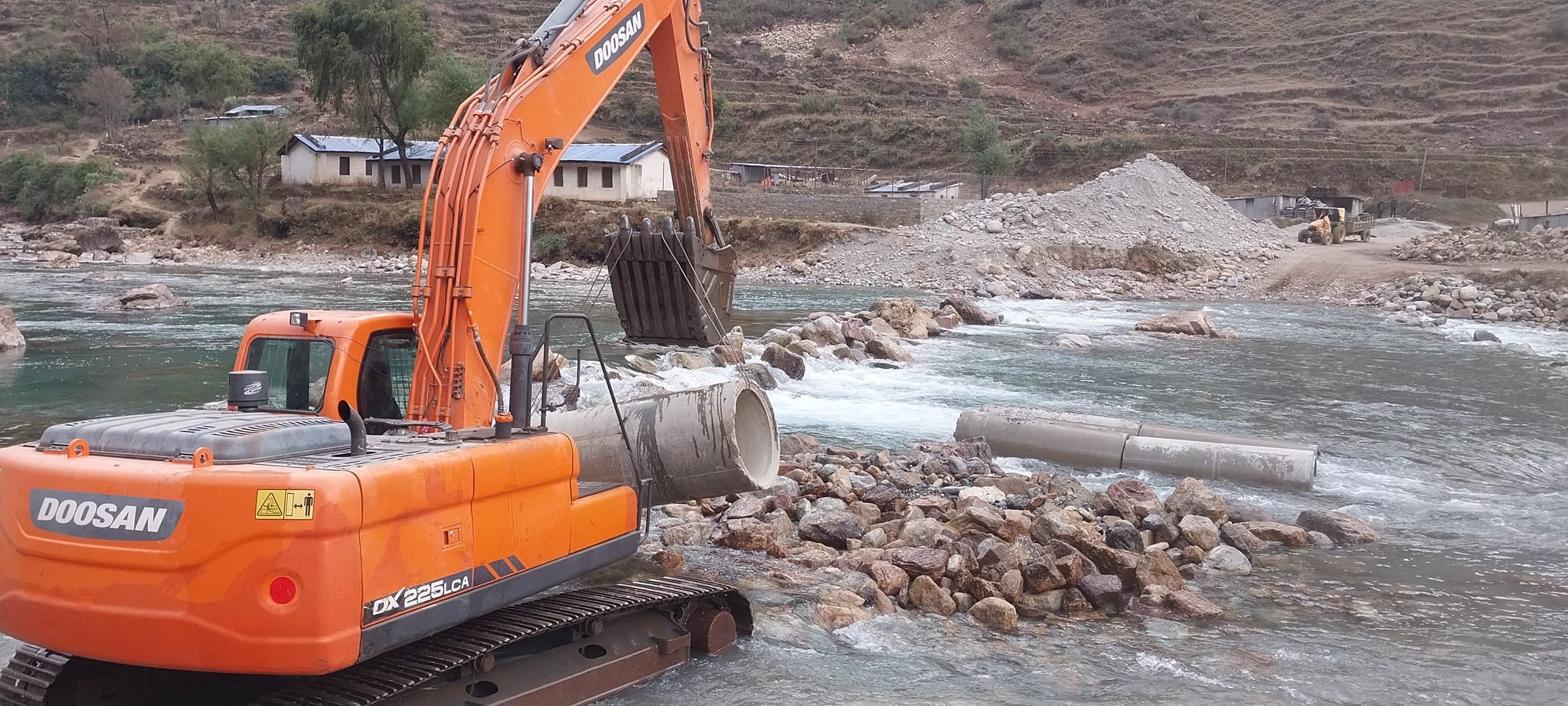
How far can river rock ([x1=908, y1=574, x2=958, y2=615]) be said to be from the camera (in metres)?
8.45

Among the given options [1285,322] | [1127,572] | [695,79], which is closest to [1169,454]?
[1127,572]

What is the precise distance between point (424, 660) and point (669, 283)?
639 cm

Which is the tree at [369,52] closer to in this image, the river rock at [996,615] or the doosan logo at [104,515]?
the river rock at [996,615]

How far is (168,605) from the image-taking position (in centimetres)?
452

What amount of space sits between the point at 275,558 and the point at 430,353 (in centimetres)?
264

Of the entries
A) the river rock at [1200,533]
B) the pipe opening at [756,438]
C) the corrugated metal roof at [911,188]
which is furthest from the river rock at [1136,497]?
the corrugated metal roof at [911,188]

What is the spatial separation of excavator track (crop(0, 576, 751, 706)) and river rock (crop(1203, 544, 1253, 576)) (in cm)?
530

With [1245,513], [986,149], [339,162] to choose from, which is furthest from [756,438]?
[986,149]

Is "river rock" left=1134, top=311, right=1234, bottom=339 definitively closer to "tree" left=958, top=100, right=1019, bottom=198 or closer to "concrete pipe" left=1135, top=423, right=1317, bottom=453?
"concrete pipe" left=1135, top=423, right=1317, bottom=453

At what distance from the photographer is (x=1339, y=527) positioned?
10906mm

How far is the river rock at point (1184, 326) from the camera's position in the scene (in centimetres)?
2798

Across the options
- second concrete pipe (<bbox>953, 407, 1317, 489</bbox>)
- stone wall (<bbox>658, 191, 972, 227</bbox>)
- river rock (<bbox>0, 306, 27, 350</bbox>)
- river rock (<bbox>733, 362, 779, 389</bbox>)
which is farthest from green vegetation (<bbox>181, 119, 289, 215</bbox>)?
second concrete pipe (<bbox>953, 407, 1317, 489</bbox>)

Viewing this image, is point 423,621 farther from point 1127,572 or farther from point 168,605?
point 1127,572

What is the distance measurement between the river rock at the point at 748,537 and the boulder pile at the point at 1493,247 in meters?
37.1
